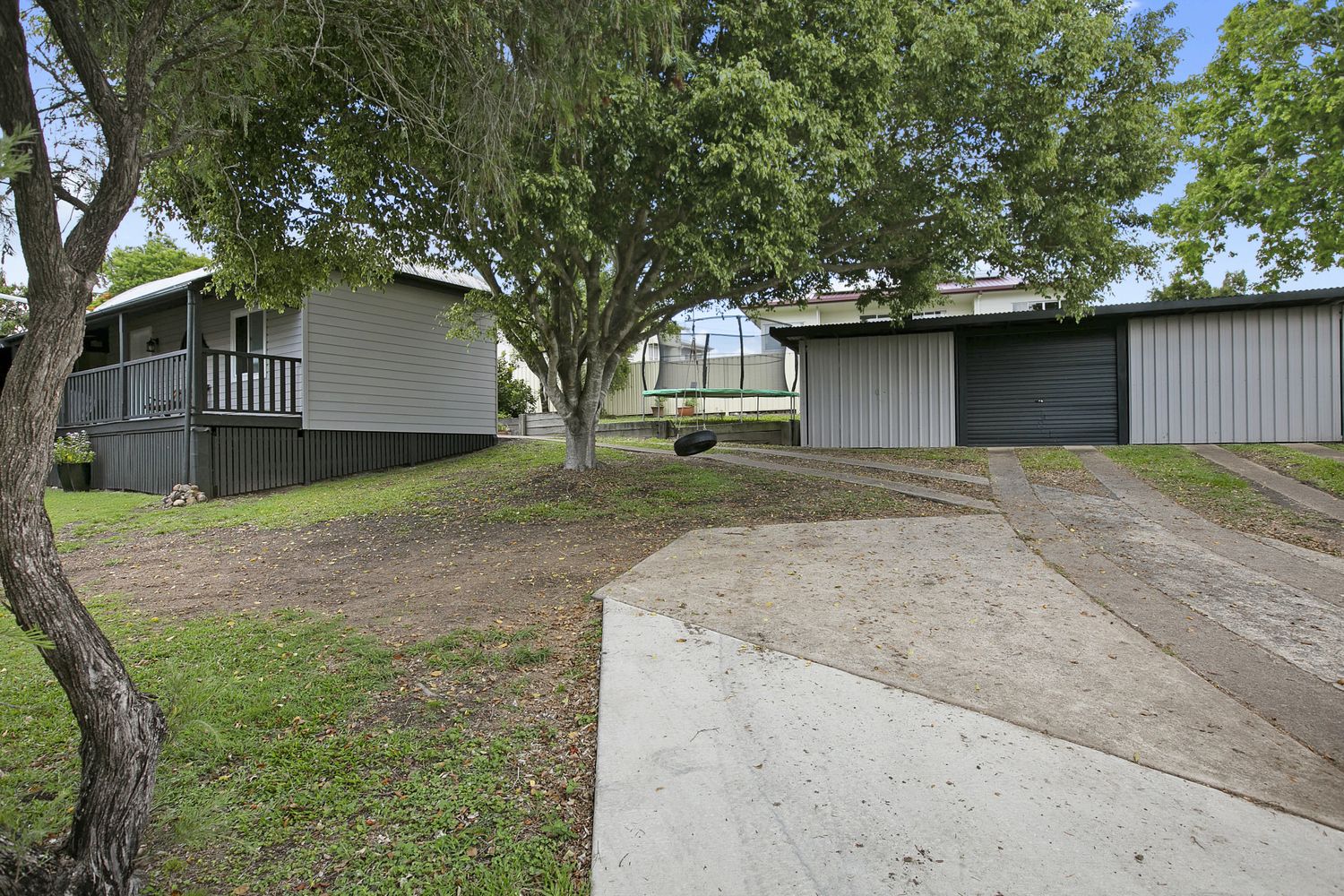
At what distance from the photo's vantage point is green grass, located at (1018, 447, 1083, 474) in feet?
35.8

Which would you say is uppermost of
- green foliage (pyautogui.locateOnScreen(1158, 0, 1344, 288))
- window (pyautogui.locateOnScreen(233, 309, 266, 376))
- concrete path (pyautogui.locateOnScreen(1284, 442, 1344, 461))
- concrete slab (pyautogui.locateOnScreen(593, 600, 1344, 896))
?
green foliage (pyautogui.locateOnScreen(1158, 0, 1344, 288))

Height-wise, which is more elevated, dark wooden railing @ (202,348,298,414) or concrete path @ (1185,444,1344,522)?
dark wooden railing @ (202,348,298,414)

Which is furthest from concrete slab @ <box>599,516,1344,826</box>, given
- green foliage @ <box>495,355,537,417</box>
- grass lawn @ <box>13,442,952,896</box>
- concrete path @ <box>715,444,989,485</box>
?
green foliage @ <box>495,355,537,417</box>

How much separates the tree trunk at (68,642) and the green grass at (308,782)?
0.47 ft

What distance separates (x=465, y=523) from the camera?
322 inches

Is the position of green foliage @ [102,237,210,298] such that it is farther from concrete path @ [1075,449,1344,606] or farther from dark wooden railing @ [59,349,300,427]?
concrete path @ [1075,449,1344,606]

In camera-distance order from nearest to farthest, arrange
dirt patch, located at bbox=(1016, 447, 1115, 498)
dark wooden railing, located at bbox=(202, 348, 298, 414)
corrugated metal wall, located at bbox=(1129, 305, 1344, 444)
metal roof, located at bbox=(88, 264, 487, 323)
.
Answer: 1. dirt patch, located at bbox=(1016, 447, 1115, 498)
2. dark wooden railing, located at bbox=(202, 348, 298, 414)
3. metal roof, located at bbox=(88, 264, 487, 323)
4. corrugated metal wall, located at bbox=(1129, 305, 1344, 444)

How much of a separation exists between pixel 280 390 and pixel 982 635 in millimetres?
12639

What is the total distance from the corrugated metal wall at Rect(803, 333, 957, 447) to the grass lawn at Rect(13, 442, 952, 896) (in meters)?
6.99

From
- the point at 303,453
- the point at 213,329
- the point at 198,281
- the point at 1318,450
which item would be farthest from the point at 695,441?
the point at 213,329

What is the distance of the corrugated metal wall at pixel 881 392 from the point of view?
1505cm

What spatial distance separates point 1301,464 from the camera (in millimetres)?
10141

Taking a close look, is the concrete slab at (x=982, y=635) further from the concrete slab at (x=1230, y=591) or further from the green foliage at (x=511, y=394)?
the green foliage at (x=511, y=394)

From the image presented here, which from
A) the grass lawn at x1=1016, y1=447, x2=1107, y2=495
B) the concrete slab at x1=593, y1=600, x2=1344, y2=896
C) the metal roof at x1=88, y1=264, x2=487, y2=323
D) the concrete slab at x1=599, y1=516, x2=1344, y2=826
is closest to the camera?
the concrete slab at x1=593, y1=600, x2=1344, y2=896
